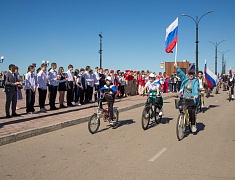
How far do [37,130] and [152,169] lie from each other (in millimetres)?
4264

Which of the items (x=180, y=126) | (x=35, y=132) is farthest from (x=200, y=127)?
(x=35, y=132)

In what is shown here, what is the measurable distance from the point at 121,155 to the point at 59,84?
26.1 ft

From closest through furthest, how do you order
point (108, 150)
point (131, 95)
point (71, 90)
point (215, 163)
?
point (215, 163)
point (108, 150)
point (71, 90)
point (131, 95)

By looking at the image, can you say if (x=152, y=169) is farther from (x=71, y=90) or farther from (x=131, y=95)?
(x=131, y=95)

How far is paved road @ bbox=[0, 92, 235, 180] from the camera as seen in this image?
4.86 m

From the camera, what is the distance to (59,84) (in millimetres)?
13211

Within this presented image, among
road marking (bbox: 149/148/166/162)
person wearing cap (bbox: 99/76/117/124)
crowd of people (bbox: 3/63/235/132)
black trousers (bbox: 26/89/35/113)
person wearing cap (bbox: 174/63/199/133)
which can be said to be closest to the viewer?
road marking (bbox: 149/148/166/162)

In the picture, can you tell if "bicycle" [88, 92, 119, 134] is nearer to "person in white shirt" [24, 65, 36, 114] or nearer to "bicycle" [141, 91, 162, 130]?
"bicycle" [141, 91, 162, 130]

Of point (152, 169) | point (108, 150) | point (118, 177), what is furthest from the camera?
point (108, 150)

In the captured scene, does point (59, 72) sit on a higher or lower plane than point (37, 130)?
higher

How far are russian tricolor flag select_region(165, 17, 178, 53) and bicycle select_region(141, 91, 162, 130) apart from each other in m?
3.55

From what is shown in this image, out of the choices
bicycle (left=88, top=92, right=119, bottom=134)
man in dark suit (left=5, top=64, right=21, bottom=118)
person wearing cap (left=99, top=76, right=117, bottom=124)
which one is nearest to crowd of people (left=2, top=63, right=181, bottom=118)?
man in dark suit (left=5, top=64, right=21, bottom=118)

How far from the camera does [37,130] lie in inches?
319

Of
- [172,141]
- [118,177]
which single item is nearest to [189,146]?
[172,141]
